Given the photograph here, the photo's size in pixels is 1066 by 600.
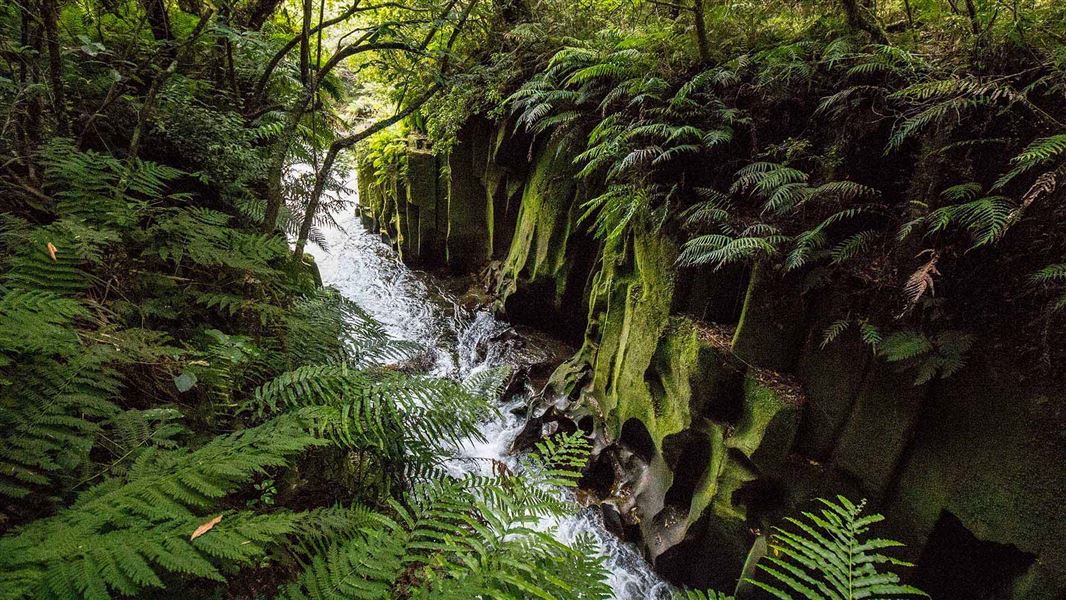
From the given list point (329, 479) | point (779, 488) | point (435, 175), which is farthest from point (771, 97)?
point (435, 175)

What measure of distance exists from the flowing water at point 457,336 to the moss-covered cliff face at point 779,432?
0.30m

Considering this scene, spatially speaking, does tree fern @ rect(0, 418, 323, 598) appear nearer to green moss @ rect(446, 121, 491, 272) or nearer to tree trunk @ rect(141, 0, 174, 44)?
tree trunk @ rect(141, 0, 174, 44)

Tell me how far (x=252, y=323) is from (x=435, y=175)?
22.7 feet

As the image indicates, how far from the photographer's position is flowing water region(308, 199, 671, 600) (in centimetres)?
430

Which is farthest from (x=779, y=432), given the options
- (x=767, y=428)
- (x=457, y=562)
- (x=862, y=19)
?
(x=862, y=19)

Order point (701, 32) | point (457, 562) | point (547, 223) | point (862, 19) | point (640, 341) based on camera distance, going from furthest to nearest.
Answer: point (547, 223) → point (640, 341) → point (701, 32) → point (862, 19) → point (457, 562)

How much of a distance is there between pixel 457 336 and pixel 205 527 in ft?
21.6

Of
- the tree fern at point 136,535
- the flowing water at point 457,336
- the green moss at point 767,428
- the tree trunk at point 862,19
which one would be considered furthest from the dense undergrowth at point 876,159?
the tree fern at point 136,535

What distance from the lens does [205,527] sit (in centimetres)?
140

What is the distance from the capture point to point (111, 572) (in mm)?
1165

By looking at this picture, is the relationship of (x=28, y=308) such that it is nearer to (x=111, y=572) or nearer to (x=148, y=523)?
(x=148, y=523)

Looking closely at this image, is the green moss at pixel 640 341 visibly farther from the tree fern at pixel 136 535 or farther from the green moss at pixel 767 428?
the tree fern at pixel 136 535

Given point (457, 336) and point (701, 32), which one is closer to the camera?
point (701, 32)

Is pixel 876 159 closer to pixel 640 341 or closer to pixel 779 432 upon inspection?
pixel 779 432
